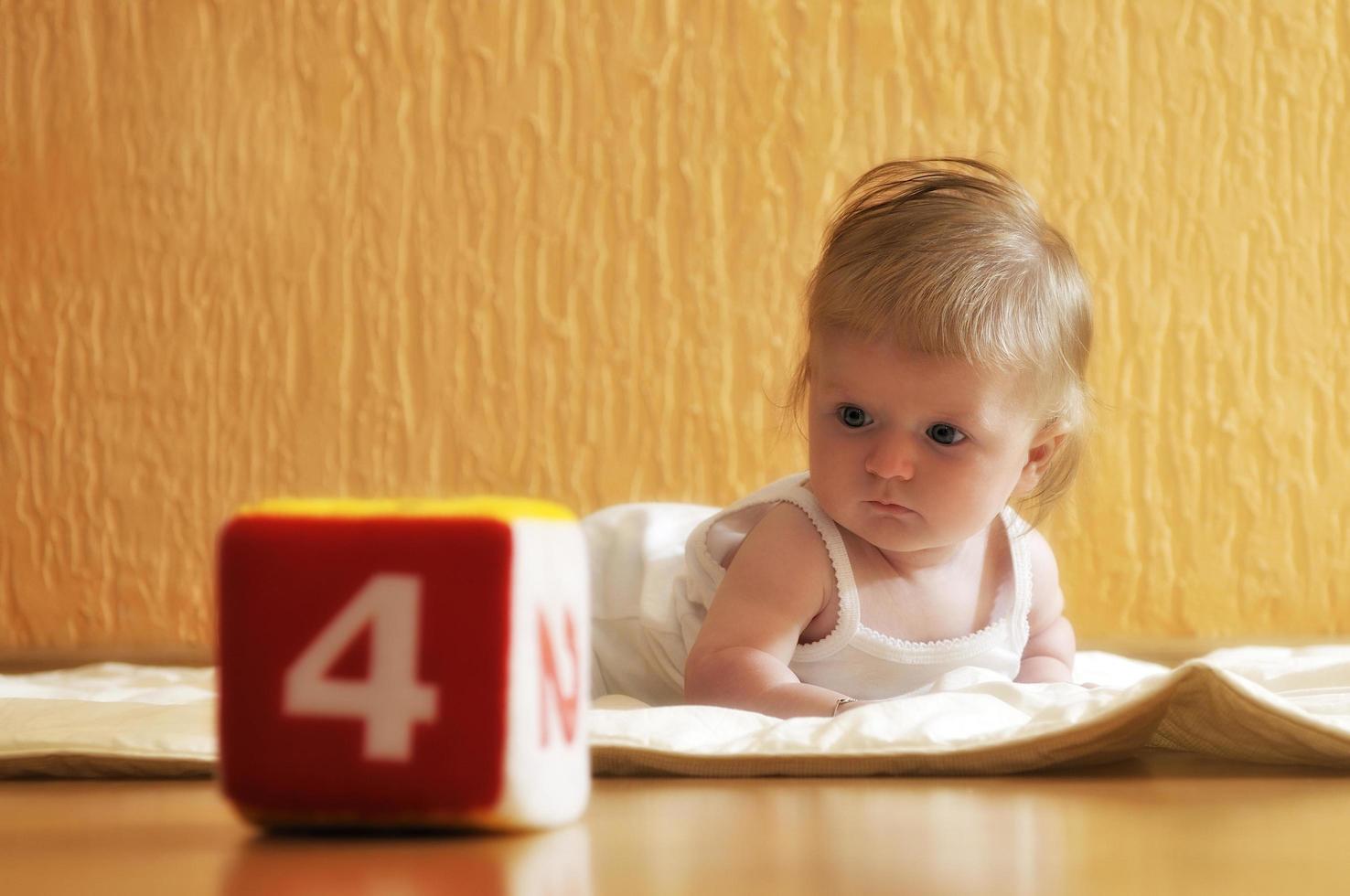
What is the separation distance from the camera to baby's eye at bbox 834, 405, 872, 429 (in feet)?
2.96

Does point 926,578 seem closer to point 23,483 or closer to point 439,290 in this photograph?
point 439,290

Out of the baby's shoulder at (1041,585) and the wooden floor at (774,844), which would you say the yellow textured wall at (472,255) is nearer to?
the baby's shoulder at (1041,585)

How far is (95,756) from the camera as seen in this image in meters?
0.61

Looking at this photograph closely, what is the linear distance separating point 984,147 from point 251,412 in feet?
2.78

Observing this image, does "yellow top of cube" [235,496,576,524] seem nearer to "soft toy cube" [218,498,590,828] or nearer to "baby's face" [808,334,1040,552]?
"soft toy cube" [218,498,590,828]

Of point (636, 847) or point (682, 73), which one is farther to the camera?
point (682, 73)

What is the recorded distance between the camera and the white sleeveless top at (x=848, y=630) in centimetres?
96

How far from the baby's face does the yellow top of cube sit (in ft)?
1.61

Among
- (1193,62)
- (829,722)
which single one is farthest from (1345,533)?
(829,722)

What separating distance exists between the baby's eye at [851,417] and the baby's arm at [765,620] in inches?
3.4

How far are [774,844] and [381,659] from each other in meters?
0.13

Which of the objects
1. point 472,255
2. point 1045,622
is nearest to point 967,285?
point 1045,622

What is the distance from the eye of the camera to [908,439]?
888 mm

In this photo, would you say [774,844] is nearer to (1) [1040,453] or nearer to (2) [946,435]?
(2) [946,435]
